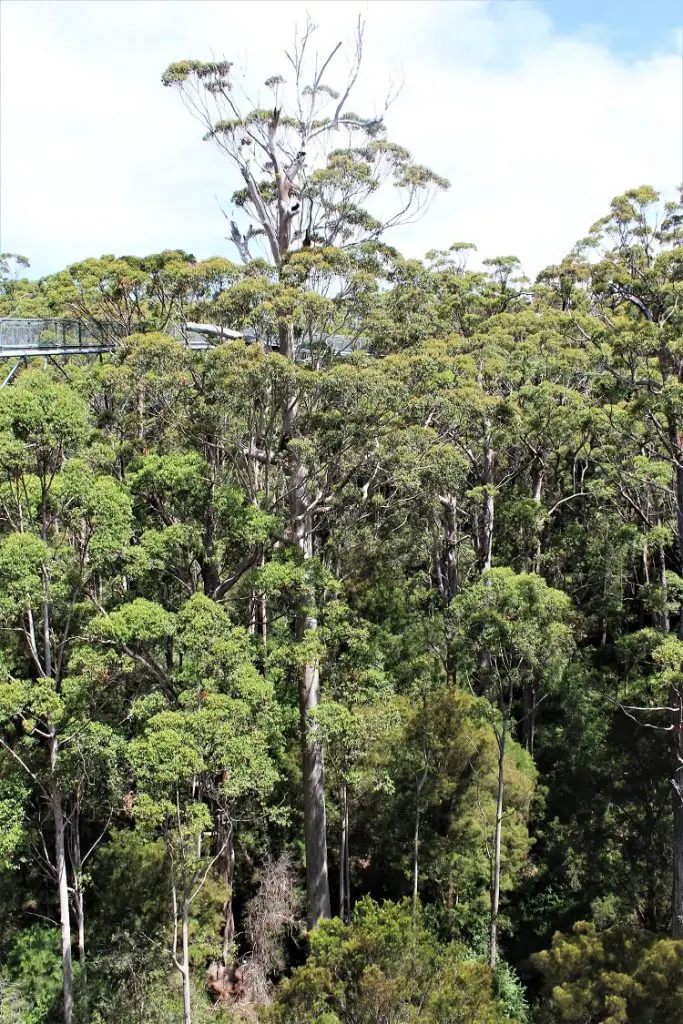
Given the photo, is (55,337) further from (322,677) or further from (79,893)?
(79,893)

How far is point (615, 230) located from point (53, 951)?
751 inches

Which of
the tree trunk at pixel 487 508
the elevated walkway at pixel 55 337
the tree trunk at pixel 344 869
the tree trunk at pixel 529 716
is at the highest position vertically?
the elevated walkway at pixel 55 337

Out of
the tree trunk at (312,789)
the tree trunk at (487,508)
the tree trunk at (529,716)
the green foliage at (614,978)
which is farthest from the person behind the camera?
the tree trunk at (529,716)

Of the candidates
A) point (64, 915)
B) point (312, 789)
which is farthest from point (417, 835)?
point (64, 915)

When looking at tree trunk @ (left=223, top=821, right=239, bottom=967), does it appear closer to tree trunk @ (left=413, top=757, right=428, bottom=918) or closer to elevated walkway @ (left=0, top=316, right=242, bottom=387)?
tree trunk @ (left=413, top=757, right=428, bottom=918)

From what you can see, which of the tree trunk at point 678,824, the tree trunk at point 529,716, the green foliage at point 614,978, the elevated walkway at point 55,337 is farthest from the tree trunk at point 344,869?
the elevated walkway at point 55,337

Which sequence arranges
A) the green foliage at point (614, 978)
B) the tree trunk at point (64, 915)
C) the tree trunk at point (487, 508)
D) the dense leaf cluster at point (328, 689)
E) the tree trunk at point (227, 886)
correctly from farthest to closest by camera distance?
the tree trunk at point (487, 508), the tree trunk at point (227, 886), the tree trunk at point (64, 915), the dense leaf cluster at point (328, 689), the green foliage at point (614, 978)

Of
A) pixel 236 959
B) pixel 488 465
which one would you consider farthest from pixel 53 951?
pixel 488 465

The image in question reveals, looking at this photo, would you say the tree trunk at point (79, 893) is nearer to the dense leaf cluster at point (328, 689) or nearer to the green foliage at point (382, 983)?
the dense leaf cluster at point (328, 689)

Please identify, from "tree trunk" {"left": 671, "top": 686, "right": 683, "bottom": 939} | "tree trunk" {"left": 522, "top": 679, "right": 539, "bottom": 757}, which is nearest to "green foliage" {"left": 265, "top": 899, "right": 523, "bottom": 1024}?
"tree trunk" {"left": 671, "top": 686, "right": 683, "bottom": 939}

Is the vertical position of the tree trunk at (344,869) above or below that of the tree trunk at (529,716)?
A: below

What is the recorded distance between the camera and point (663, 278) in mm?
15867

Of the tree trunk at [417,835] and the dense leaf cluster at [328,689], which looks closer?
the dense leaf cluster at [328,689]

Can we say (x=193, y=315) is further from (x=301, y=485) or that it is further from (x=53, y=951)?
(x=53, y=951)
